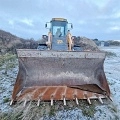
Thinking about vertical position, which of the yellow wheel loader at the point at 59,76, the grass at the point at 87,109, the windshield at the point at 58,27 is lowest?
the grass at the point at 87,109

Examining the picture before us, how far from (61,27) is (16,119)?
16.9ft

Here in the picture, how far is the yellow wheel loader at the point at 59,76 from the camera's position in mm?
5020

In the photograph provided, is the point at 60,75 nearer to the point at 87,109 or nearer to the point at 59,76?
the point at 59,76

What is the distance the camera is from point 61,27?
8.42 metres

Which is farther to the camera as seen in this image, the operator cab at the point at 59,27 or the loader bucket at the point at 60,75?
the operator cab at the point at 59,27

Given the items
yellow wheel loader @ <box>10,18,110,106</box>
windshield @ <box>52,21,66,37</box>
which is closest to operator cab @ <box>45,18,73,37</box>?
windshield @ <box>52,21,66,37</box>

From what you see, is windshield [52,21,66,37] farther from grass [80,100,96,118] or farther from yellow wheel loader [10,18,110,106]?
grass [80,100,96,118]

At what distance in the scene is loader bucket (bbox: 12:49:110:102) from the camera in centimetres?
506

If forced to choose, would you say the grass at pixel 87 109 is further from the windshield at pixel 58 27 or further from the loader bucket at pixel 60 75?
the windshield at pixel 58 27

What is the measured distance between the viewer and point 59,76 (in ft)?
17.5

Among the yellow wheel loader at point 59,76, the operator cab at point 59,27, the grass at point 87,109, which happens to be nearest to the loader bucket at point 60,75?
the yellow wheel loader at point 59,76

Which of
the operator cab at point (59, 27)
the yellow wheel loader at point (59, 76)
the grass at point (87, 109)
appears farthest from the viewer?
the operator cab at point (59, 27)

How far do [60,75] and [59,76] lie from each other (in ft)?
0.13

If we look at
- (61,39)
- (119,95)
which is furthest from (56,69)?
(61,39)
